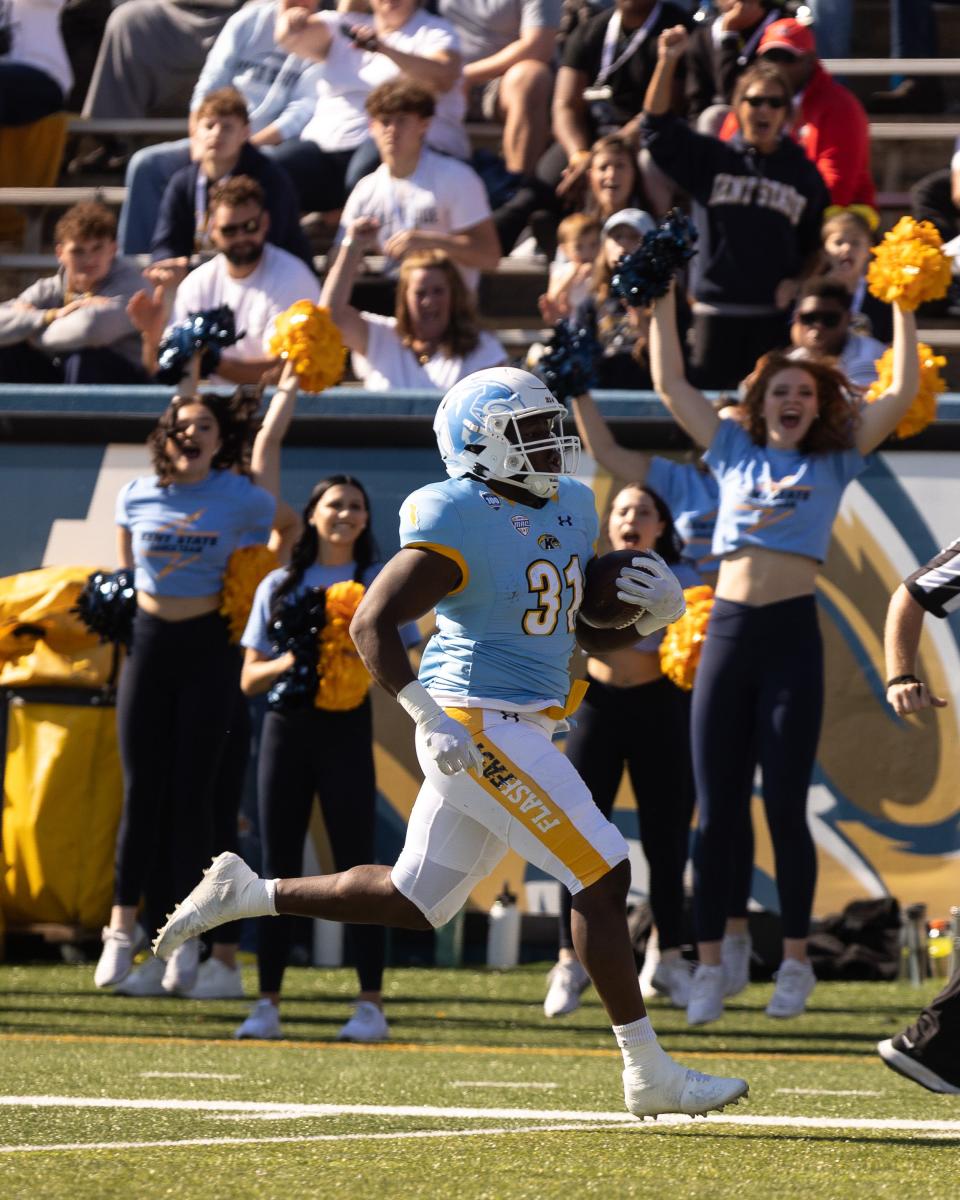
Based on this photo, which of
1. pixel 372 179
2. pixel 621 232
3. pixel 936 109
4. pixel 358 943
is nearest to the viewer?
pixel 358 943

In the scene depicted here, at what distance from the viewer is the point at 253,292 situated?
9.21 m

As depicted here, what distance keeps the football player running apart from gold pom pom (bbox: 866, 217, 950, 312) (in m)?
2.79

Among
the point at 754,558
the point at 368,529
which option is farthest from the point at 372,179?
the point at 754,558

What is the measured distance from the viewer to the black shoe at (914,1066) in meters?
4.86

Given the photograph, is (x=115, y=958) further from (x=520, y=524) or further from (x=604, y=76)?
(x=604, y=76)

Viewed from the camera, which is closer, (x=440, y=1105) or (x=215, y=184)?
(x=440, y=1105)

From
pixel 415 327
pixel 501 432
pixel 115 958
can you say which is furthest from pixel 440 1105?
pixel 415 327

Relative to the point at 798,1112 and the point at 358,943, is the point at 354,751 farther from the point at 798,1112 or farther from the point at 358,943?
the point at 798,1112

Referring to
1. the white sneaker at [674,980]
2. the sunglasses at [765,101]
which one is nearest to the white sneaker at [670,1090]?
the white sneaker at [674,980]

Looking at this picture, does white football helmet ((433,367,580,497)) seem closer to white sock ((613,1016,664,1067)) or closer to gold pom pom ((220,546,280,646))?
white sock ((613,1016,664,1067))

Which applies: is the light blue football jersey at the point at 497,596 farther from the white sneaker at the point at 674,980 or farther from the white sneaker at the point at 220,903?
the white sneaker at the point at 674,980

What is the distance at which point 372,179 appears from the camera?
9.96 metres

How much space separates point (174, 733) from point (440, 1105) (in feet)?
9.39

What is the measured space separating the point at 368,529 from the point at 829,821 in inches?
98.4
